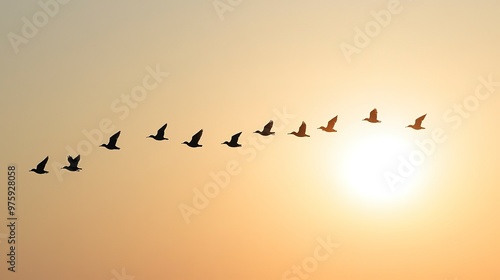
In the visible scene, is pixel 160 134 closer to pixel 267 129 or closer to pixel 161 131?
pixel 161 131

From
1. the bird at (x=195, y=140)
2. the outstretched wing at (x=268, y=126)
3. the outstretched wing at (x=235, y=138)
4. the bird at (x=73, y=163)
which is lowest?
the outstretched wing at (x=268, y=126)

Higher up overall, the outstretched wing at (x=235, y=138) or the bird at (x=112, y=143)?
the bird at (x=112, y=143)

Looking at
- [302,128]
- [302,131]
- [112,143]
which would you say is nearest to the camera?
[112,143]

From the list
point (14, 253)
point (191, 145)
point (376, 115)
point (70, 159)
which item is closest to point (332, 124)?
point (376, 115)

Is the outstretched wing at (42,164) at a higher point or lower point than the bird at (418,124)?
higher

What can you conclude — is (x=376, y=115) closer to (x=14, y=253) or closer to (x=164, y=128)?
(x=164, y=128)

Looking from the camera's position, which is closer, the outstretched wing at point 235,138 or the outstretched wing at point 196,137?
the outstretched wing at point 196,137

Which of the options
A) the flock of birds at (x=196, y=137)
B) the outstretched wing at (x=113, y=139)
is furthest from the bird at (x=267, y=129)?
the outstretched wing at (x=113, y=139)

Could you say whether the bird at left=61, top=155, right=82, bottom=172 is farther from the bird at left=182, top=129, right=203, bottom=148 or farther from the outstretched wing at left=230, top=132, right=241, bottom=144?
the outstretched wing at left=230, top=132, right=241, bottom=144

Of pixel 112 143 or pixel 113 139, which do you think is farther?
pixel 113 139

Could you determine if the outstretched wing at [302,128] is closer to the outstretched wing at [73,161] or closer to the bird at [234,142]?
the bird at [234,142]

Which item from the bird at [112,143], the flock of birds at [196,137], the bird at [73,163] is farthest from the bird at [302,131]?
the bird at [73,163]

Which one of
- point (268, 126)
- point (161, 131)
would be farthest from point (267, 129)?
point (161, 131)

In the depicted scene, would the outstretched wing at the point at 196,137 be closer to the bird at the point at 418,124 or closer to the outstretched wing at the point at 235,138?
the outstretched wing at the point at 235,138
